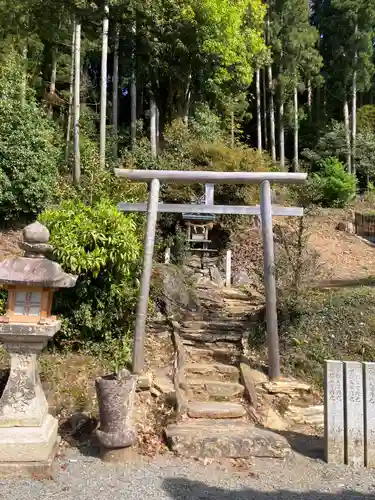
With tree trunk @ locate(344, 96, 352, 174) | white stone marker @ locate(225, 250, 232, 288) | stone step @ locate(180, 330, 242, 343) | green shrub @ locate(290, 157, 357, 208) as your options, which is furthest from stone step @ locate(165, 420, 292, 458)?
tree trunk @ locate(344, 96, 352, 174)

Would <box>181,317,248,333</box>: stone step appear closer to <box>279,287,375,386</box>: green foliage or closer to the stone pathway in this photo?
the stone pathway

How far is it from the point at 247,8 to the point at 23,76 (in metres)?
10.3

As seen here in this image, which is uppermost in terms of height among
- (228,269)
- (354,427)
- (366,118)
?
(366,118)

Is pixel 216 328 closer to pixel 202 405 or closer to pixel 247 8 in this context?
pixel 202 405

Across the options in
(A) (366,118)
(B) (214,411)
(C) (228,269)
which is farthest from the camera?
(A) (366,118)

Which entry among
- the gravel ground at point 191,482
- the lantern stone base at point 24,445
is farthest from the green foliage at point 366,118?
the lantern stone base at point 24,445

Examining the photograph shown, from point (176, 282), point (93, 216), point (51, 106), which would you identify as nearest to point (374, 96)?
point (51, 106)

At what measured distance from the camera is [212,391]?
19.4 feet

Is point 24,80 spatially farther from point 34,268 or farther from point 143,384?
point 143,384

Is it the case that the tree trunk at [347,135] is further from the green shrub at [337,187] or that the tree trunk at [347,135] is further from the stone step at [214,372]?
the stone step at [214,372]

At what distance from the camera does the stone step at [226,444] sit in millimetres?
4480

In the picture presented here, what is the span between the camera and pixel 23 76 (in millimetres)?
13773

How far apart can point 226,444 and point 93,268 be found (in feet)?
10.0

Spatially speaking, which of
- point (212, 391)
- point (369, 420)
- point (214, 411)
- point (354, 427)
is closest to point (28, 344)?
point (214, 411)
